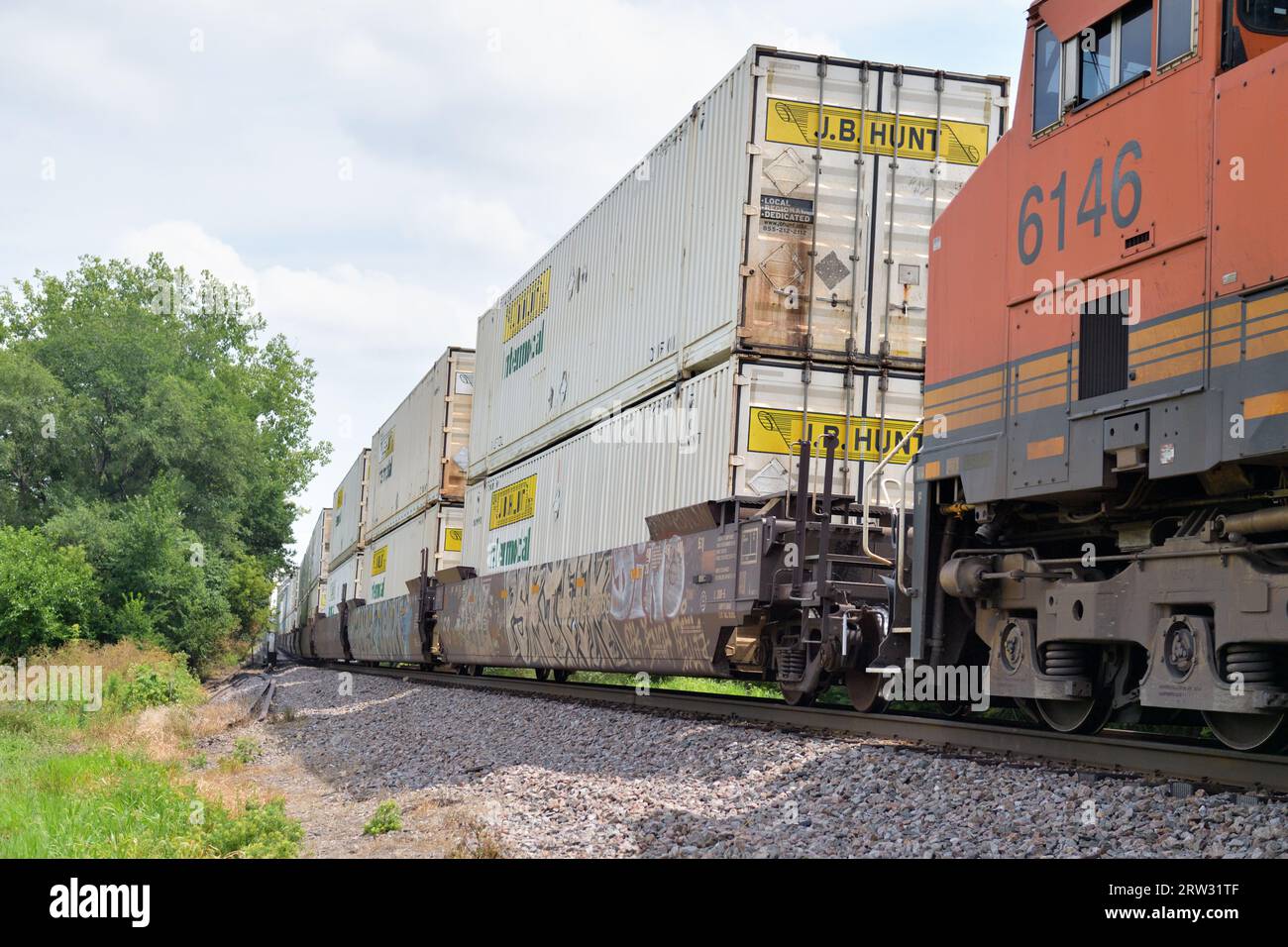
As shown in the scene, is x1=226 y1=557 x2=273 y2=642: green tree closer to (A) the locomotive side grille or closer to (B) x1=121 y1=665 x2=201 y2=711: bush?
(B) x1=121 y1=665 x2=201 y2=711: bush

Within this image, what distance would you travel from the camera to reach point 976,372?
7508mm

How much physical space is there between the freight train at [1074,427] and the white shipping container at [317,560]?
111 feet

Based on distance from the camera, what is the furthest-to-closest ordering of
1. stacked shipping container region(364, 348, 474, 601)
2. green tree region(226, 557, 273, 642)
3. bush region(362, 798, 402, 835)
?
1. green tree region(226, 557, 273, 642)
2. stacked shipping container region(364, 348, 474, 601)
3. bush region(362, 798, 402, 835)

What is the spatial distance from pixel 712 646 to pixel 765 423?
212 cm

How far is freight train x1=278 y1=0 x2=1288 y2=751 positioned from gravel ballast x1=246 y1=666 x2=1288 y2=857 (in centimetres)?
70

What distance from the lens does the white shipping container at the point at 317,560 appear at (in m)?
43.5

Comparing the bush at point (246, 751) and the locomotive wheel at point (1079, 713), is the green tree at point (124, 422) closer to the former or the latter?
the bush at point (246, 751)

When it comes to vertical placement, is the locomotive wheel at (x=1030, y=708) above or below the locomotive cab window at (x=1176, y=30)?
below

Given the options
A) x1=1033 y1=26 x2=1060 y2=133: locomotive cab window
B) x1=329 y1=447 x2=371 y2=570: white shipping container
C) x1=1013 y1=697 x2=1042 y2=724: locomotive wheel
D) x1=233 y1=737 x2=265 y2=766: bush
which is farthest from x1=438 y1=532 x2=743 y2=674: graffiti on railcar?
x1=329 y1=447 x2=371 y2=570: white shipping container

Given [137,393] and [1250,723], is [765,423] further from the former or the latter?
[137,393]

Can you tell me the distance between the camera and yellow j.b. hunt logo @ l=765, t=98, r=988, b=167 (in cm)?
1130

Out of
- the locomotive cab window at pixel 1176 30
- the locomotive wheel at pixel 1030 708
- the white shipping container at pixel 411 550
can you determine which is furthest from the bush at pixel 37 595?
the locomotive cab window at pixel 1176 30
